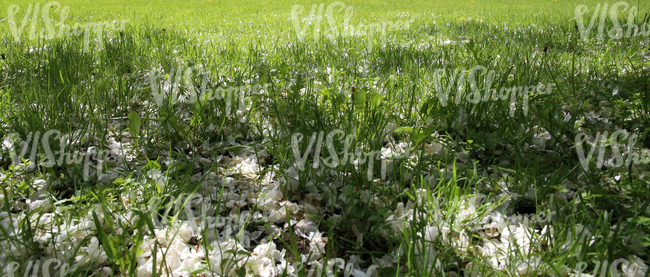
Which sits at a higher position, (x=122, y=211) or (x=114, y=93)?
(x=114, y=93)

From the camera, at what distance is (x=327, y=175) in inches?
78.8

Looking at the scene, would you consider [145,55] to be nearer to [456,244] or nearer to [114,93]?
[114,93]

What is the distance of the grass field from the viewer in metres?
1.38

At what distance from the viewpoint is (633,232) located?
133 centimetres

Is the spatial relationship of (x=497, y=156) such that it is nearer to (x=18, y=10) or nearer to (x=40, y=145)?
(x=40, y=145)

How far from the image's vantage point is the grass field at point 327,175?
138 cm

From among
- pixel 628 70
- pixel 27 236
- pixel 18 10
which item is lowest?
pixel 27 236

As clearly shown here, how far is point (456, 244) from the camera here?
145 centimetres

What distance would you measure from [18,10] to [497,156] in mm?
10333

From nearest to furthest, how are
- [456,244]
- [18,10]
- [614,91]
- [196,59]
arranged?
[456,244] → [614,91] → [196,59] → [18,10]

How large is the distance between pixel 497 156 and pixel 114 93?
8.38 ft

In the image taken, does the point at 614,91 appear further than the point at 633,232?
Yes

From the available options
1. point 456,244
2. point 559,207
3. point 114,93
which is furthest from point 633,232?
point 114,93

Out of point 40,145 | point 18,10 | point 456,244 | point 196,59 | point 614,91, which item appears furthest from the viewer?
point 18,10
